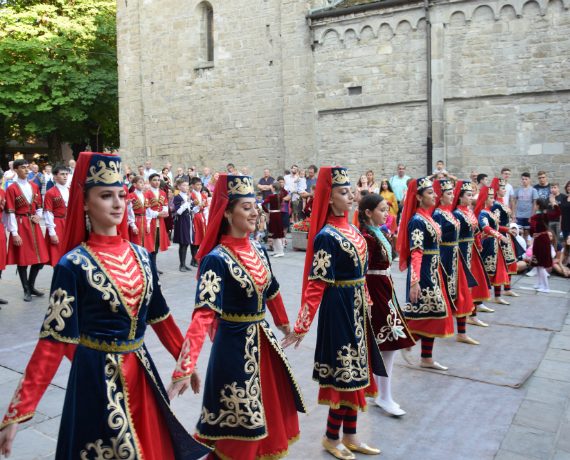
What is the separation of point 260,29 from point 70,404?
64.3 feet

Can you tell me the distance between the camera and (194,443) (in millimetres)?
3047

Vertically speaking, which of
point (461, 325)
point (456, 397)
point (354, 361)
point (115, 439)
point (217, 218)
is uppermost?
point (217, 218)

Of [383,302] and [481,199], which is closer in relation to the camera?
[383,302]

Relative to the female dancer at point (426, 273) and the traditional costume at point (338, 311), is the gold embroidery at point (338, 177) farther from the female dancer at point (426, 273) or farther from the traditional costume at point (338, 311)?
the female dancer at point (426, 273)

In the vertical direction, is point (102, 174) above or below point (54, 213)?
above

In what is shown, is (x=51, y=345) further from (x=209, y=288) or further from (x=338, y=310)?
(x=338, y=310)

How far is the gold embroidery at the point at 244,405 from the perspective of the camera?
136 inches

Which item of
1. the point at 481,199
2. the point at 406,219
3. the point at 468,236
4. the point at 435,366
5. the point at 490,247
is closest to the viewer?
the point at 406,219

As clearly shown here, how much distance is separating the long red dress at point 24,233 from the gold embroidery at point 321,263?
6535mm

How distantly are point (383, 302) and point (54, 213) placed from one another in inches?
263

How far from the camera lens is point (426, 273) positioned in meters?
6.34

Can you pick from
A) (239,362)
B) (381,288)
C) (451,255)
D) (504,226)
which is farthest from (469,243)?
(239,362)

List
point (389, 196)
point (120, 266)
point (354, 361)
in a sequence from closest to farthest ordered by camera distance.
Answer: point (120, 266) < point (354, 361) < point (389, 196)

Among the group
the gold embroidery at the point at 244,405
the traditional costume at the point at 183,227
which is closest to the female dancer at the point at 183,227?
the traditional costume at the point at 183,227
